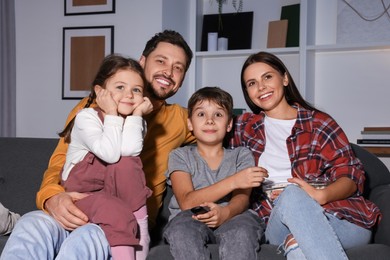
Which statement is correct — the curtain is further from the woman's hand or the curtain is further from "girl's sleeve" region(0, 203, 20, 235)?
the woman's hand

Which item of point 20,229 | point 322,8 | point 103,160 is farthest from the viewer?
point 322,8

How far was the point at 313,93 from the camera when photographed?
3764 mm

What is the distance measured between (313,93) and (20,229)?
2616 millimetres

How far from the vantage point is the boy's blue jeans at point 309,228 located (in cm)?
158

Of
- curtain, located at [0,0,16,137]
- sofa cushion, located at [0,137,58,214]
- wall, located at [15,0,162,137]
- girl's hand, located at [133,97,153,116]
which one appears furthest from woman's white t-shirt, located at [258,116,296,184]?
curtain, located at [0,0,16,137]

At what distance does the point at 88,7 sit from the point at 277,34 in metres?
1.35

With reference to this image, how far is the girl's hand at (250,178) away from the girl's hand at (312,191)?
109mm

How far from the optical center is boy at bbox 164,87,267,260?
5.48 feet

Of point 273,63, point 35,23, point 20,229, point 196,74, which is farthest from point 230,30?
point 20,229

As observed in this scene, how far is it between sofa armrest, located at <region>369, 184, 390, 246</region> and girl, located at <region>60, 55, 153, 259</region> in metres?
0.81

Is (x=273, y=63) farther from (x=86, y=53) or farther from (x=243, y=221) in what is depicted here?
(x=86, y=53)

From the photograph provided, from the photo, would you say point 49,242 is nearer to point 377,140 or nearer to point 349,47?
point 377,140

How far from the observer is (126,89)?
72.2 inches

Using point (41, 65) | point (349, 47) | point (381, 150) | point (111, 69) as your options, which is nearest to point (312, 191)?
point (111, 69)
